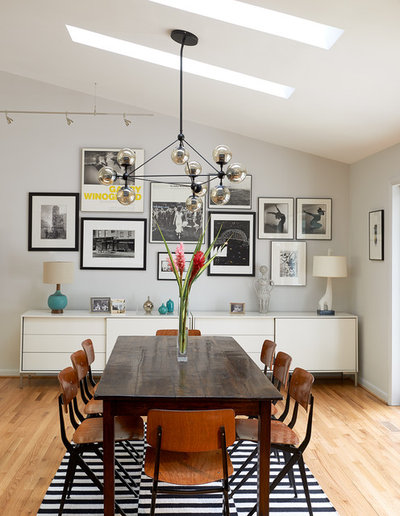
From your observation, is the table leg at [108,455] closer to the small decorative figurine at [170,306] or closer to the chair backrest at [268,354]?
the chair backrest at [268,354]

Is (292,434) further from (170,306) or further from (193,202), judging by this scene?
(170,306)

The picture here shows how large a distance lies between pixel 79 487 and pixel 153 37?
3.59 metres

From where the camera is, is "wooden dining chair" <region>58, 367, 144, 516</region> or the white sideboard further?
the white sideboard

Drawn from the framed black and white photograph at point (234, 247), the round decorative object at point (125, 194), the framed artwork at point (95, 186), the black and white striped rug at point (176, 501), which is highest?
the framed artwork at point (95, 186)

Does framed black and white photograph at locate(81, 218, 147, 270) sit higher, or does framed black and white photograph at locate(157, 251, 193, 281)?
framed black and white photograph at locate(81, 218, 147, 270)

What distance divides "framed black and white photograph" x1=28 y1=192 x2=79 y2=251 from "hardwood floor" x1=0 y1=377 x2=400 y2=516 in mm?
1745

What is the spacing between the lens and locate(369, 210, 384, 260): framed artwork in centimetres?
530

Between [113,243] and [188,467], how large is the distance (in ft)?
13.2

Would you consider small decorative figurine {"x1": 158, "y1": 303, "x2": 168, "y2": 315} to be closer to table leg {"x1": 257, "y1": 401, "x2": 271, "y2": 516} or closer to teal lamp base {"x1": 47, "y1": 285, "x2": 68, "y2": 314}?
teal lamp base {"x1": 47, "y1": 285, "x2": 68, "y2": 314}

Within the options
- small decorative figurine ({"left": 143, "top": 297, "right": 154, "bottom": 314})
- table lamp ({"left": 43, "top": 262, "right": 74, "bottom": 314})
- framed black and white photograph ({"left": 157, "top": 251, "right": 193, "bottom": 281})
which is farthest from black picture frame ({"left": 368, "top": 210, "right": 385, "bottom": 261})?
table lamp ({"left": 43, "top": 262, "right": 74, "bottom": 314})

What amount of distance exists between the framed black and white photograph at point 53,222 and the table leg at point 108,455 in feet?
12.8

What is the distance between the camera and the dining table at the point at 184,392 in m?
2.50

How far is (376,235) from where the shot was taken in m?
5.43

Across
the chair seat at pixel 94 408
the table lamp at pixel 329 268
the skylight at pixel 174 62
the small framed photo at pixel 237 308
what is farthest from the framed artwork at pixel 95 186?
the chair seat at pixel 94 408
